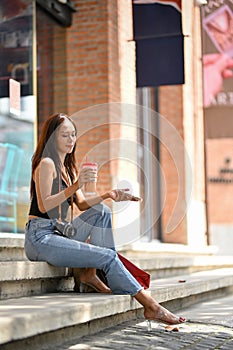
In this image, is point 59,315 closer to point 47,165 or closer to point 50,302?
point 50,302

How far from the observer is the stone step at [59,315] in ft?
13.0

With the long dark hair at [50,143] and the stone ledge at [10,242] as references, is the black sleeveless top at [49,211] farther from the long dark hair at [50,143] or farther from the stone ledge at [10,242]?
the stone ledge at [10,242]

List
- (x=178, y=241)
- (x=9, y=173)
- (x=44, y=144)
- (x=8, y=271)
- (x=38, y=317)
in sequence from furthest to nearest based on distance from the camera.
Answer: (x=178, y=241)
(x=9, y=173)
(x=44, y=144)
(x=8, y=271)
(x=38, y=317)

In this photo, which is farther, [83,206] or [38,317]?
[83,206]

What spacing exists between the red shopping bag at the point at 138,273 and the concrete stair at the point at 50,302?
0.16 meters

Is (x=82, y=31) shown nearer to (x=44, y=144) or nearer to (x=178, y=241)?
(x=178, y=241)

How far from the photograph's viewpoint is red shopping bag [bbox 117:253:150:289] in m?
5.46

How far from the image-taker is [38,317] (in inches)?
162

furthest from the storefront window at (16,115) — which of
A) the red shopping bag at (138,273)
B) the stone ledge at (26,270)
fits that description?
the red shopping bag at (138,273)

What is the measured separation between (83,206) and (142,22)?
4.86m

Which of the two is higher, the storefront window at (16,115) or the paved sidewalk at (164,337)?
the storefront window at (16,115)

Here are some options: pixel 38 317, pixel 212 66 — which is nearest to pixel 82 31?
pixel 212 66

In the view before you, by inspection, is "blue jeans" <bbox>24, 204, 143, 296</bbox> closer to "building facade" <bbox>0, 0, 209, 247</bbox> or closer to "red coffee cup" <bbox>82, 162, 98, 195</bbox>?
"red coffee cup" <bbox>82, 162, 98, 195</bbox>

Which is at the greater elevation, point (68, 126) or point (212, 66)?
point (212, 66)
